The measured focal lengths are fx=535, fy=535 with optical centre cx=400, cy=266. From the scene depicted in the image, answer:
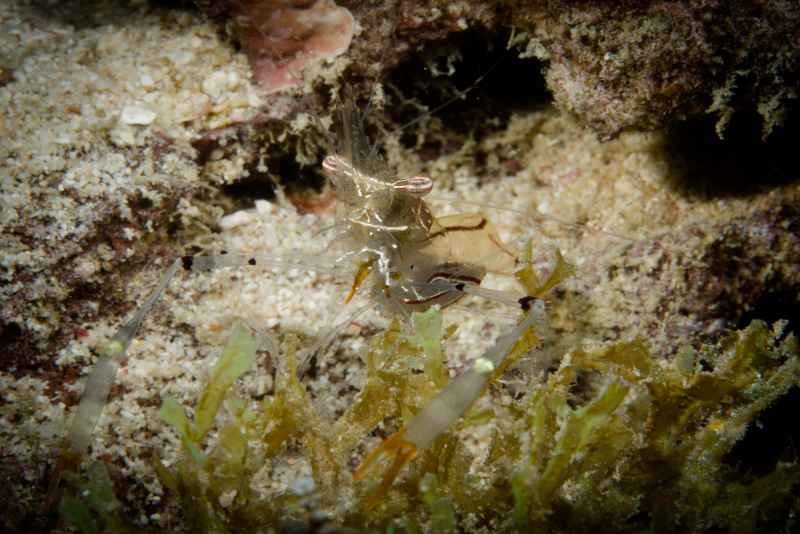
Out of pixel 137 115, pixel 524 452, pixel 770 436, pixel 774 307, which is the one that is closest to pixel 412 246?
pixel 524 452

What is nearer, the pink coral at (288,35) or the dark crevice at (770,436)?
the dark crevice at (770,436)

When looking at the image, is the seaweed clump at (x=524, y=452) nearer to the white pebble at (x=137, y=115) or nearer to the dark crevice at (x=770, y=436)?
the dark crevice at (x=770, y=436)

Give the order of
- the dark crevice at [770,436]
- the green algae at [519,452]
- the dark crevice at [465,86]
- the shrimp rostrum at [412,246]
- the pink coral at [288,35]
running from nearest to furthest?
the green algae at [519,452] < the shrimp rostrum at [412,246] < the dark crevice at [770,436] < the pink coral at [288,35] < the dark crevice at [465,86]

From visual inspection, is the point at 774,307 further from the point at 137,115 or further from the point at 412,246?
the point at 137,115

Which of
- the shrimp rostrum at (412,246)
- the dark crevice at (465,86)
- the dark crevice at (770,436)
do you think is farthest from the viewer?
the dark crevice at (465,86)

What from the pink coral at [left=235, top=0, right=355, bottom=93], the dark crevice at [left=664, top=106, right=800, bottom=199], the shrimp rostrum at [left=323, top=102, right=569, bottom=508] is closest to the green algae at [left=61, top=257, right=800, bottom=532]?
the shrimp rostrum at [left=323, top=102, right=569, bottom=508]

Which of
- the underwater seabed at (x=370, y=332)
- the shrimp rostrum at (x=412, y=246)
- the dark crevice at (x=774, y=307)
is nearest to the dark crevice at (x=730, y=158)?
the underwater seabed at (x=370, y=332)

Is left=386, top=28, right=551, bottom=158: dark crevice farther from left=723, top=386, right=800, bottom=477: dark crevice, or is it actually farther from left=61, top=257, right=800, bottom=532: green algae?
left=723, top=386, right=800, bottom=477: dark crevice
